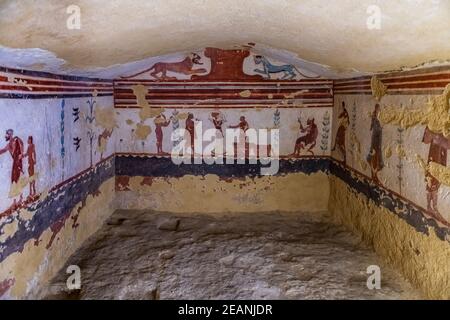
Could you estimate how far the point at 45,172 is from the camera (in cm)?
293

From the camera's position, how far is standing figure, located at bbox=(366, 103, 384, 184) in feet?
11.1

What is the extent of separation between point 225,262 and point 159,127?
2054 millimetres

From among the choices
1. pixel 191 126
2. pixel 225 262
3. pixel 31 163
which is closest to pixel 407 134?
pixel 225 262

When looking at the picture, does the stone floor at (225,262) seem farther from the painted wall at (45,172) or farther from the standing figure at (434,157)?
the standing figure at (434,157)

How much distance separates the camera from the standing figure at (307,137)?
15.4ft

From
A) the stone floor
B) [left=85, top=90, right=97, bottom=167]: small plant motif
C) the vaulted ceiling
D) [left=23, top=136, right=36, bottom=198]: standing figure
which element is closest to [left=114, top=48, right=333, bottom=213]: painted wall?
the stone floor

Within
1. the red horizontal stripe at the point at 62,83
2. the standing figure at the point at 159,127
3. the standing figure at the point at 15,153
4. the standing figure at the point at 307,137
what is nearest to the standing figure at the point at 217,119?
the standing figure at the point at 159,127

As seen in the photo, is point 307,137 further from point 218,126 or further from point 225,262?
point 225,262

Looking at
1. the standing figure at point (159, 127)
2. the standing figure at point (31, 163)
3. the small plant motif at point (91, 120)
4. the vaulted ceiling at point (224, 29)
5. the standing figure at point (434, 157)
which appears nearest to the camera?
the vaulted ceiling at point (224, 29)

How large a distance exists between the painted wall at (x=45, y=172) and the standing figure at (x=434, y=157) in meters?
2.67

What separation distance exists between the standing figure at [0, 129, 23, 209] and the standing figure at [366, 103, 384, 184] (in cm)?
278

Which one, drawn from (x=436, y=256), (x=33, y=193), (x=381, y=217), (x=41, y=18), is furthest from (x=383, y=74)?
(x=33, y=193)

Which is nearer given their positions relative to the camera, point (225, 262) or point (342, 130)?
point (225, 262)

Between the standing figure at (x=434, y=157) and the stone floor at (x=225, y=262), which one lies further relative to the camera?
the stone floor at (x=225, y=262)
